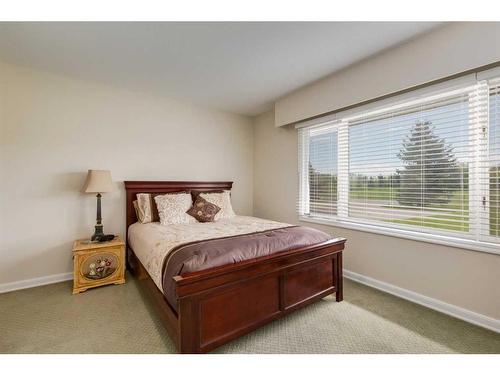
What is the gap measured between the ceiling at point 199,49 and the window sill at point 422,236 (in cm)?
178

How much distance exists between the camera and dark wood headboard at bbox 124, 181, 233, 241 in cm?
313

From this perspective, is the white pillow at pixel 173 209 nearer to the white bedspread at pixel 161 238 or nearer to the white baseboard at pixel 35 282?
the white bedspread at pixel 161 238

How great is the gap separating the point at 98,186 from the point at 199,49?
72.3 inches

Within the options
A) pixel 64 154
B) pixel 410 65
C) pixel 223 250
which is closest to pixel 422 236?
pixel 410 65

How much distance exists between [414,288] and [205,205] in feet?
8.01

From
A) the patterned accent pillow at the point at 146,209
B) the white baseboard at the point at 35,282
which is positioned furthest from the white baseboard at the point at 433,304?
the white baseboard at the point at 35,282

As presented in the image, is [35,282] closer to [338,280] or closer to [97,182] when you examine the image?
[97,182]

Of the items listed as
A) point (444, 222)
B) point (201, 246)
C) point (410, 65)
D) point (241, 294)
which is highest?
point (410, 65)

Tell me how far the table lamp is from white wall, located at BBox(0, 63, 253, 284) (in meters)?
0.28

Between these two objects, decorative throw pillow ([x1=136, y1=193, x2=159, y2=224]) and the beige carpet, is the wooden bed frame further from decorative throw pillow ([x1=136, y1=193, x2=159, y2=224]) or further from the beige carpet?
decorative throw pillow ([x1=136, y1=193, x2=159, y2=224])

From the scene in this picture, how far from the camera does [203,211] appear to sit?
3031 mm

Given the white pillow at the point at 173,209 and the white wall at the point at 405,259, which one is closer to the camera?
the white wall at the point at 405,259

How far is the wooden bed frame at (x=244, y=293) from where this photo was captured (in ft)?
4.71

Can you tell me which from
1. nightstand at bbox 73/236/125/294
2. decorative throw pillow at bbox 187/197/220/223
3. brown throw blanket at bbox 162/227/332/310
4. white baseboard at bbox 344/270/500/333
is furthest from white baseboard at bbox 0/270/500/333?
decorative throw pillow at bbox 187/197/220/223
